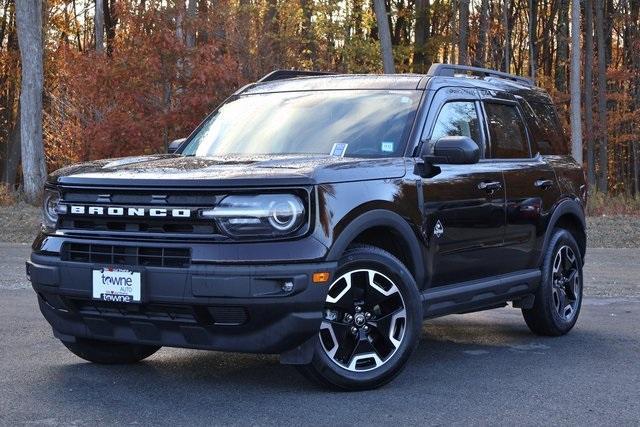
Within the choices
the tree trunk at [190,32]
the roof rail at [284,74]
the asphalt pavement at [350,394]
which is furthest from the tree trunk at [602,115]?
the roof rail at [284,74]

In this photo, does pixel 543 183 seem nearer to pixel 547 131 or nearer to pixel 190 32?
pixel 547 131

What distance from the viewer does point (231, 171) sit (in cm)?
610

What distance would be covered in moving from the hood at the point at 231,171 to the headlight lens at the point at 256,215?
9 centimetres

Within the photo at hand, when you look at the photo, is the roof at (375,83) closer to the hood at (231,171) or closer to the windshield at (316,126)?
the windshield at (316,126)

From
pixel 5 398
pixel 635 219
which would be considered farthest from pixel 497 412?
pixel 635 219

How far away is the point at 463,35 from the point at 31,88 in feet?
59.4

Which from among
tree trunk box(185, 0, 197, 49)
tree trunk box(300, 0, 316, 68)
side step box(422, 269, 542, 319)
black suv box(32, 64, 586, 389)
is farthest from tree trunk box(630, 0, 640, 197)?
black suv box(32, 64, 586, 389)

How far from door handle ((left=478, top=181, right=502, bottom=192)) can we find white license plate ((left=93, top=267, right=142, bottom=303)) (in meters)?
2.58

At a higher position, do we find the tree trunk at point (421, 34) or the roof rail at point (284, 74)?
the tree trunk at point (421, 34)

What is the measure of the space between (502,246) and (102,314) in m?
2.90

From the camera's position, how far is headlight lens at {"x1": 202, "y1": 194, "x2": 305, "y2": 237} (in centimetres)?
584

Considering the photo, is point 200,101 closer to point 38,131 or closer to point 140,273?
point 38,131

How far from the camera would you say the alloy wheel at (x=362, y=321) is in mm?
6145

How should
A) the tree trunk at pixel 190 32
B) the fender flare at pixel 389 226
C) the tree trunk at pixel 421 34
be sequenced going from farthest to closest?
the tree trunk at pixel 421 34, the tree trunk at pixel 190 32, the fender flare at pixel 389 226
